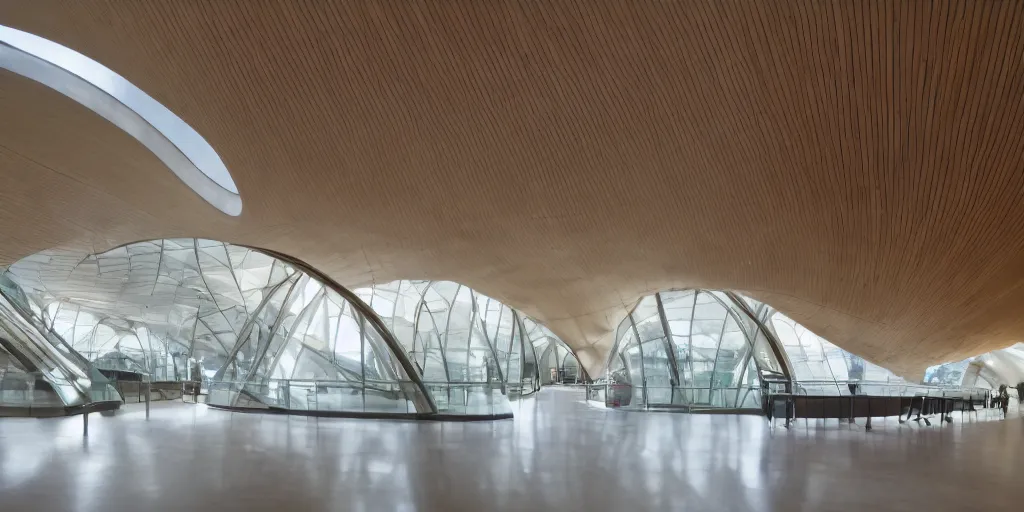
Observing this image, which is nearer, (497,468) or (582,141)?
(497,468)

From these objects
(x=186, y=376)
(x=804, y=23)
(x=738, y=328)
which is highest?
(x=804, y=23)

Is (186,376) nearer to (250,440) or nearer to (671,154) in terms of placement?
(250,440)

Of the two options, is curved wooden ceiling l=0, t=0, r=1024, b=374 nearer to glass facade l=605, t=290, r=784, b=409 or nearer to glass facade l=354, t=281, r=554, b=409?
glass facade l=605, t=290, r=784, b=409

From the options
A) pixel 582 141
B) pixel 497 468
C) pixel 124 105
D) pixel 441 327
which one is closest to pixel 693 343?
pixel 441 327

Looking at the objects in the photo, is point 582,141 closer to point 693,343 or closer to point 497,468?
point 497,468

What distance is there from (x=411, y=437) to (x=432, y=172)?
13.9ft

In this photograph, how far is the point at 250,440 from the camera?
11469mm

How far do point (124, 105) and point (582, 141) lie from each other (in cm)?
707

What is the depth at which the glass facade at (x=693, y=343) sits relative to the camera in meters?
28.9

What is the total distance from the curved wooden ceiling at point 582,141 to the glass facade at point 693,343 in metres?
11.9

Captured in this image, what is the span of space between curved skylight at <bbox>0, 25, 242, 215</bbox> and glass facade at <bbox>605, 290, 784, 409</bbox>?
17100mm

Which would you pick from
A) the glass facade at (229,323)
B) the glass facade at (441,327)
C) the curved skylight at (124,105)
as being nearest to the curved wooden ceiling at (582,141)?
the curved skylight at (124,105)

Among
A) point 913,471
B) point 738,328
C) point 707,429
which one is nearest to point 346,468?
point 913,471

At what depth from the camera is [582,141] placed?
35.7 feet
